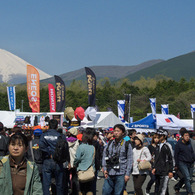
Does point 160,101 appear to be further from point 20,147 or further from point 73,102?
point 20,147

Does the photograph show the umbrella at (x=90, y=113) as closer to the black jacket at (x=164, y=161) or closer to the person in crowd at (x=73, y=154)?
the person in crowd at (x=73, y=154)

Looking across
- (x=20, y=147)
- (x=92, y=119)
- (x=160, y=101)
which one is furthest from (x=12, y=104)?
(x=160, y=101)

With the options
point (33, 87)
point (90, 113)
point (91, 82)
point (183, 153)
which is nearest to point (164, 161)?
point (183, 153)

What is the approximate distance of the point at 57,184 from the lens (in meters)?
8.55

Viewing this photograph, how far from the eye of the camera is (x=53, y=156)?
8.53 metres

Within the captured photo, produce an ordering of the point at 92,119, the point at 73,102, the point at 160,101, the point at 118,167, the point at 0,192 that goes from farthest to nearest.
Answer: the point at 73,102 < the point at 160,101 < the point at 92,119 < the point at 118,167 < the point at 0,192

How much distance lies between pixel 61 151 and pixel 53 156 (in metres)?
0.19

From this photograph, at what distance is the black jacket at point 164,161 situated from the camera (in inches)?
368

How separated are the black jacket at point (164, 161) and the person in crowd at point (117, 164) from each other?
6.46 feet

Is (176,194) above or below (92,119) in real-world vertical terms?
below

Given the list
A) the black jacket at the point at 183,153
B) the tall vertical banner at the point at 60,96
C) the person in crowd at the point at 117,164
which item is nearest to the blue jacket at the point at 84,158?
the person in crowd at the point at 117,164

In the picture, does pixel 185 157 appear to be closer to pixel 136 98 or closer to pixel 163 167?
pixel 163 167

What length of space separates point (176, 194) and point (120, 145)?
4.21 meters

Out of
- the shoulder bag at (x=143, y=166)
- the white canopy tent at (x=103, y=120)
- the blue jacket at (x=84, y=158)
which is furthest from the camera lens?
the white canopy tent at (x=103, y=120)
